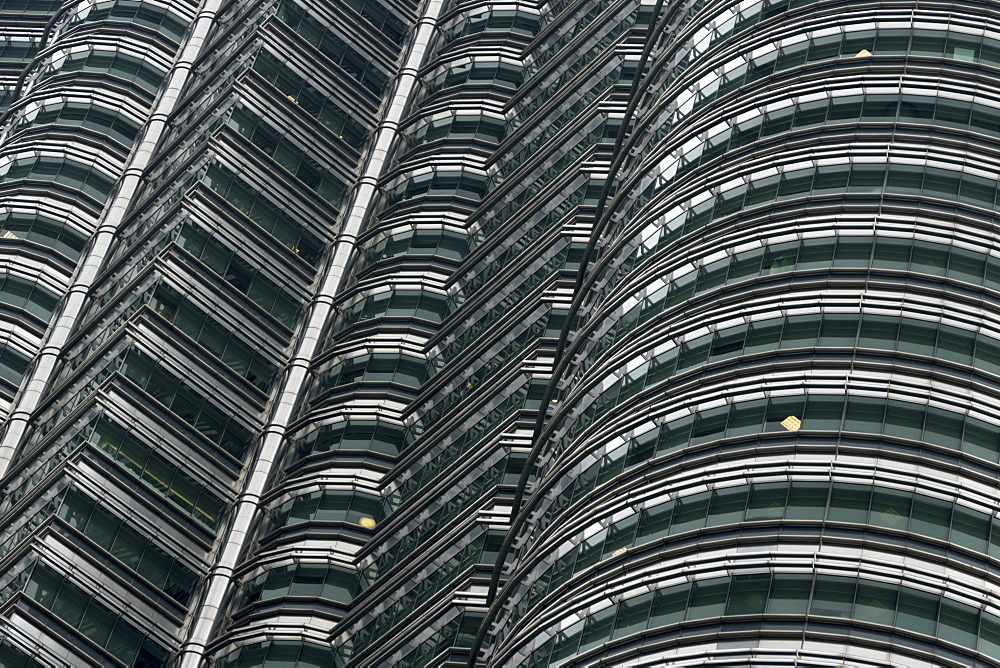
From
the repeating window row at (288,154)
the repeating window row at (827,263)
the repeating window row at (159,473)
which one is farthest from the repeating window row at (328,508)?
the repeating window row at (288,154)

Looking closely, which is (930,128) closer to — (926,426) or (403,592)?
(926,426)

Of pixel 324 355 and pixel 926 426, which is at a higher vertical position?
pixel 324 355

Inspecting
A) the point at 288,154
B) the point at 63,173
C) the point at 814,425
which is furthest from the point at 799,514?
the point at 63,173

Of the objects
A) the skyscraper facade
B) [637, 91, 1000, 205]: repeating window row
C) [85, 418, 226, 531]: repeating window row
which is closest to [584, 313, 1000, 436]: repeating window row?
the skyscraper facade

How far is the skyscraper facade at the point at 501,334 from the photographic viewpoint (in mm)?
77625

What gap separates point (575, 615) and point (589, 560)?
280 centimetres

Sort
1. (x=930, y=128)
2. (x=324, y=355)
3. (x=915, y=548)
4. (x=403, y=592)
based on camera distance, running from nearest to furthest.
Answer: (x=915, y=548)
(x=930, y=128)
(x=403, y=592)
(x=324, y=355)

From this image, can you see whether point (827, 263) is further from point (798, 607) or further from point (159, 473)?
point (159, 473)

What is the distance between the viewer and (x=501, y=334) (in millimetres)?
103250

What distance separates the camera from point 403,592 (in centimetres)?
9612

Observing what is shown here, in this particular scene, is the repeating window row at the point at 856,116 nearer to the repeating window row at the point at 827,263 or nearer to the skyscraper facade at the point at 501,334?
the skyscraper facade at the point at 501,334

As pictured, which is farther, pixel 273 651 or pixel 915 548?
pixel 273 651

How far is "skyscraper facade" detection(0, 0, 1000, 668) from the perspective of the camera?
255 feet

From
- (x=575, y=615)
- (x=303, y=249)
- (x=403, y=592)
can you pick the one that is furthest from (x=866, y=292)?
(x=303, y=249)
